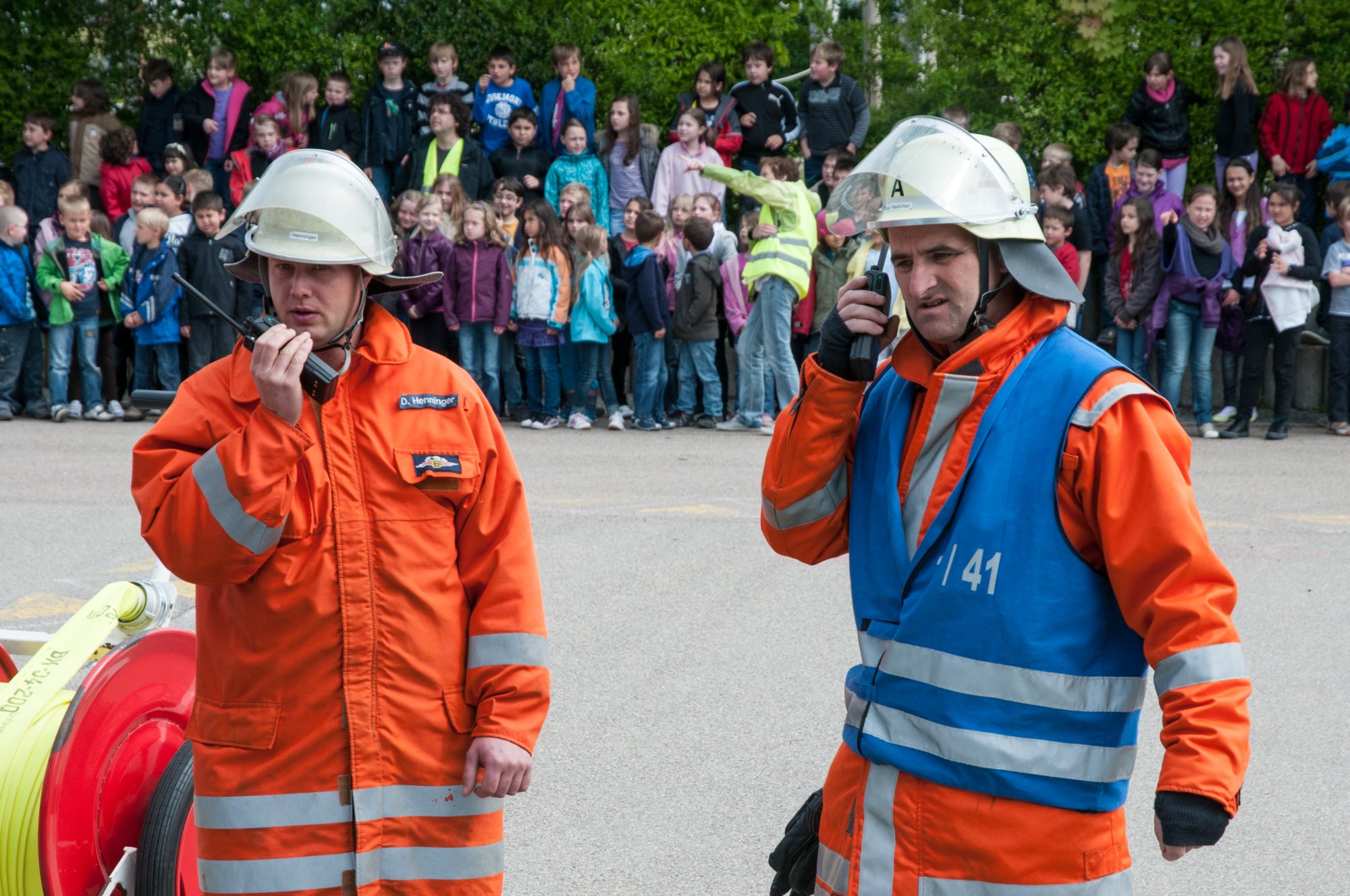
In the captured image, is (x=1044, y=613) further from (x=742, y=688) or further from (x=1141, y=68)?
(x=1141, y=68)

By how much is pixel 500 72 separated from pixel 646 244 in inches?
135

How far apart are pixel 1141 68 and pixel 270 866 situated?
607 inches

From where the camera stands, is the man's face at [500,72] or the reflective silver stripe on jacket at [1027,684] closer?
the reflective silver stripe on jacket at [1027,684]

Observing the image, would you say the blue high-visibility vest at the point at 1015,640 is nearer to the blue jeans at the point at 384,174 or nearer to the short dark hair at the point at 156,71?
the blue jeans at the point at 384,174

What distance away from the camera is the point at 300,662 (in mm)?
2871

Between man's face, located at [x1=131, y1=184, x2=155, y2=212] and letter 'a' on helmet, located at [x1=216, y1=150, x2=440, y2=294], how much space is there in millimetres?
11646

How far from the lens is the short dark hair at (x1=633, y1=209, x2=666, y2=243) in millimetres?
12836

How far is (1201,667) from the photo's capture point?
2.38 m

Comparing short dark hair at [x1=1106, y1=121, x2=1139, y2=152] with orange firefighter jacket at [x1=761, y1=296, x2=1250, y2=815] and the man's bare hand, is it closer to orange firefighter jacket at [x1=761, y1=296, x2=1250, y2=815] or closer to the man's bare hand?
orange firefighter jacket at [x1=761, y1=296, x2=1250, y2=815]

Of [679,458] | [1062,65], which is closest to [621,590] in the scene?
[679,458]

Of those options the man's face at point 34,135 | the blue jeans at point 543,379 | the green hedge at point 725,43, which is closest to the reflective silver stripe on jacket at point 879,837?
the blue jeans at point 543,379

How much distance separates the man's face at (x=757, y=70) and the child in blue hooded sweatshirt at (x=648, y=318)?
2673 millimetres

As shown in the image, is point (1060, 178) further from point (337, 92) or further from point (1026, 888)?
point (1026, 888)

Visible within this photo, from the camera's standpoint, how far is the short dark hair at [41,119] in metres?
15.7
